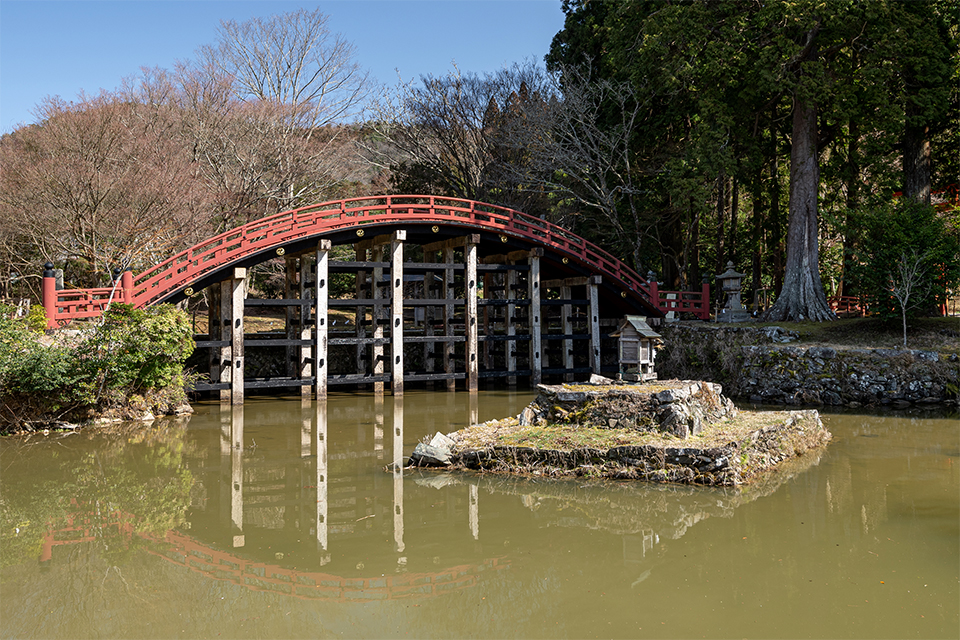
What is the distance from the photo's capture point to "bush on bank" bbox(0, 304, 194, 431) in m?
12.8

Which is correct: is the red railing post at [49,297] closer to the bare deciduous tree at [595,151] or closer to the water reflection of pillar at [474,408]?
the water reflection of pillar at [474,408]

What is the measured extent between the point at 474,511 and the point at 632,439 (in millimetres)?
2834

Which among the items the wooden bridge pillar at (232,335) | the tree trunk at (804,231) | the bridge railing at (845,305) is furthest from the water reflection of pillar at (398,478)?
the bridge railing at (845,305)

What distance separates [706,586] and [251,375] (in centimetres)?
1684

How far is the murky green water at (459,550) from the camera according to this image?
5547 millimetres

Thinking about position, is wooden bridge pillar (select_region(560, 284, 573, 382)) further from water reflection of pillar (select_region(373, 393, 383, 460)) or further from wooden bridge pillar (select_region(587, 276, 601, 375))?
water reflection of pillar (select_region(373, 393, 383, 460))

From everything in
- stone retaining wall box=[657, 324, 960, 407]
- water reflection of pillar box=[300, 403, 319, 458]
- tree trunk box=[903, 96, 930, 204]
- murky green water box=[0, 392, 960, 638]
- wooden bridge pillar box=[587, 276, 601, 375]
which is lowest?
murky green water box=[0, 392, 960, 638]

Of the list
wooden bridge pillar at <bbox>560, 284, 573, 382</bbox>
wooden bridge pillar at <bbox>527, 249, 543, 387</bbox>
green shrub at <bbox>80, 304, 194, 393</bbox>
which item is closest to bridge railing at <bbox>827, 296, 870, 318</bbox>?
wooden bridge pillar at <bbox>560, 284, 573, 382</bbox>

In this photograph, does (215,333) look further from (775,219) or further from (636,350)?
(775,219)

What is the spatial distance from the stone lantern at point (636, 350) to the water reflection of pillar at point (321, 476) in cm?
536

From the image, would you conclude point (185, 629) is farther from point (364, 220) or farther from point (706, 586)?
point (364, 220)

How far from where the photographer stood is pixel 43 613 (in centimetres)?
566

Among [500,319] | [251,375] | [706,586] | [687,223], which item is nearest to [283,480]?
[706,586]

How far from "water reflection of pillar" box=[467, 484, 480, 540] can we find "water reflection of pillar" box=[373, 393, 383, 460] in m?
2.61
